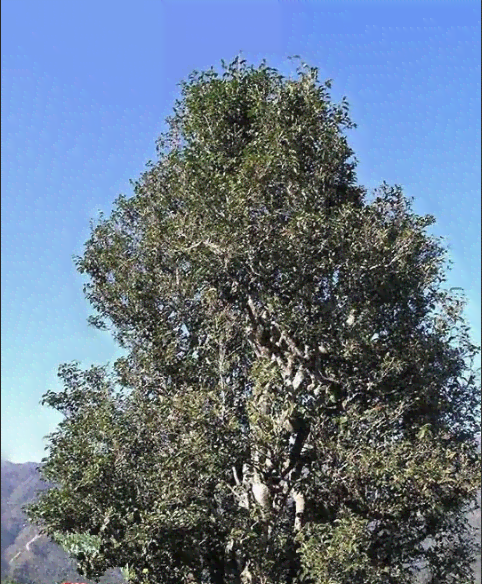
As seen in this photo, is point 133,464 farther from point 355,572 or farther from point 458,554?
point 458,554

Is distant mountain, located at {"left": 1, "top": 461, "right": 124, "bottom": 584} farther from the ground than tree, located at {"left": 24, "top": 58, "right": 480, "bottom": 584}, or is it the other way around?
tree, located at {"left": 24, "top": 58, "right": 480, "bottom": 584}

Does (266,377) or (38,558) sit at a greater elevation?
(266,377)

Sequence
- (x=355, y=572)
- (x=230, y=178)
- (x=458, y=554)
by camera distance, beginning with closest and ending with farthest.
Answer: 1. (x=355, y=572)
2. (x=230, y=178)
3. (x=458, y=554)

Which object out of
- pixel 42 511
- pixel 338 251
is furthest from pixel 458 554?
pixel 42 511

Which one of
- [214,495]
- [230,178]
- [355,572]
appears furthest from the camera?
[230,178]

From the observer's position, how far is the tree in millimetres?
6523

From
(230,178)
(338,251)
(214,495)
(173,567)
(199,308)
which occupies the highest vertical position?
(230,178)

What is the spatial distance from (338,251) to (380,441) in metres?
2.07

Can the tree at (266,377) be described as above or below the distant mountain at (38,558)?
Result: above

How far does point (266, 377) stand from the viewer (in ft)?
22.5

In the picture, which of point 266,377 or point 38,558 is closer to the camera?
point 266,377

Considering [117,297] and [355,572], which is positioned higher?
[117,297]

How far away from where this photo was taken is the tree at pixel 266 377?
652 cm

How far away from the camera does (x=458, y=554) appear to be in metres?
7.79
